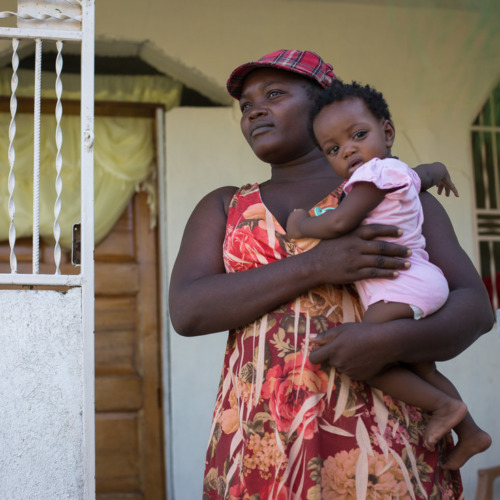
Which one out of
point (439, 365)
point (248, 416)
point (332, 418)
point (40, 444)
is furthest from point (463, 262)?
point (439, 365)

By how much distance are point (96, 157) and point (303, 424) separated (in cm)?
359

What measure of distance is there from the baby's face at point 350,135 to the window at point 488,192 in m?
3.44

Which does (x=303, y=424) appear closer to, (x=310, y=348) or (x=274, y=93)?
(x=310, y=348)

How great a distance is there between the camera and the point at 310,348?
1.64 metres

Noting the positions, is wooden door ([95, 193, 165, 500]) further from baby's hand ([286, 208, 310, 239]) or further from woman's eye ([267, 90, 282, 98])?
baby's hand ([286, 208, 310, 239])

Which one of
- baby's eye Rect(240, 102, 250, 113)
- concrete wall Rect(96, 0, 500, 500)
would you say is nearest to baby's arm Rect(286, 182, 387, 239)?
baby's eye Rect(240, 102, 250, 113)

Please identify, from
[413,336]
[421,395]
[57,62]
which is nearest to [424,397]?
[421,395]

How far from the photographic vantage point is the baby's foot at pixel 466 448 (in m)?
1.64

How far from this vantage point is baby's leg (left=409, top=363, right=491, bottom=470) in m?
1.64

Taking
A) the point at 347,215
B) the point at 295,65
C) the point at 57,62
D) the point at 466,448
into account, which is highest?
the point at 57,62

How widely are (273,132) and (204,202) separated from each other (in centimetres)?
26

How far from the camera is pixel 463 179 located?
5.07m

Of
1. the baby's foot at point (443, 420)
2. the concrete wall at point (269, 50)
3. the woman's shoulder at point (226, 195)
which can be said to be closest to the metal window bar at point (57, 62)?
the woman's shoulder at point (226, 195)

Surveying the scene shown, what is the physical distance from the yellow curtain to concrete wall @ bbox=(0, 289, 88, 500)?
8.33 feet
